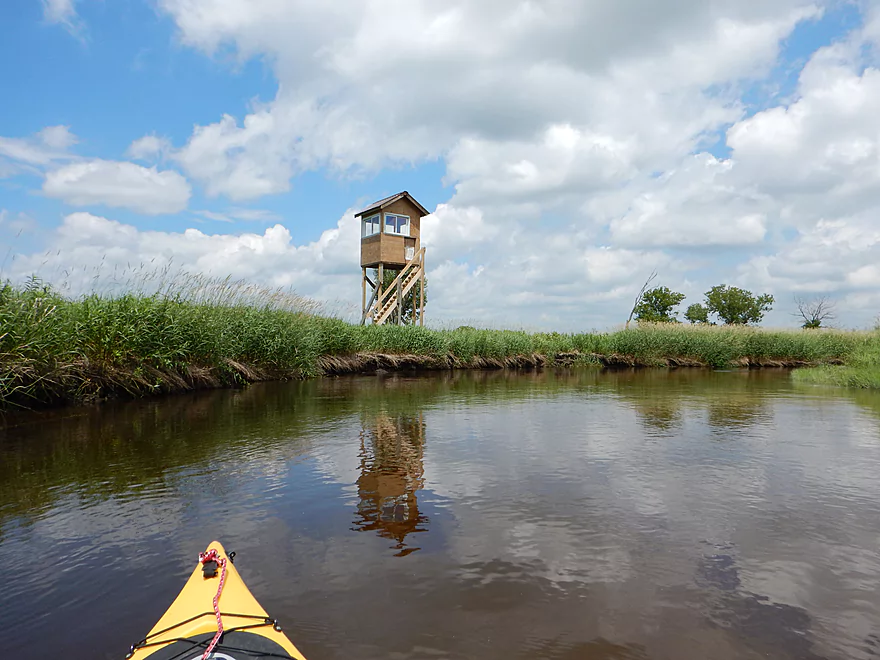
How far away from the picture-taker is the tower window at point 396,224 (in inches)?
1089

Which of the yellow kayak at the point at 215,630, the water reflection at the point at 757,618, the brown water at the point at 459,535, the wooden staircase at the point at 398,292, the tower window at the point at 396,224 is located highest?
the tower window at the point at 396,224

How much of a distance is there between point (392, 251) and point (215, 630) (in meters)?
26.0

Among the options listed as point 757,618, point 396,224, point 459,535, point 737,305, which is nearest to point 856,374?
point 757,618

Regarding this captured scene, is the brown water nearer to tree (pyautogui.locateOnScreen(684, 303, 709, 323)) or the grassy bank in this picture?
the grassy bank

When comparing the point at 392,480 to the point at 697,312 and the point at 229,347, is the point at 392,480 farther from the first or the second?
the point at 697,312

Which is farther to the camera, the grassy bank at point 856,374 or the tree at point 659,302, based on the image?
the tree at point 659,302

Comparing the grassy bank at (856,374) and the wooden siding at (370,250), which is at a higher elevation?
the wooden siding at (370,250)

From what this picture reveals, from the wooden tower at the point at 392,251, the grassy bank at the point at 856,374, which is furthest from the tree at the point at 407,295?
the grassy bank at the point at 856,374

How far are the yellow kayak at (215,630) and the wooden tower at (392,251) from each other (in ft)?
78.6

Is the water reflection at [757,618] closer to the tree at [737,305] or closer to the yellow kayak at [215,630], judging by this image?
the yellow kayak at [215,630]

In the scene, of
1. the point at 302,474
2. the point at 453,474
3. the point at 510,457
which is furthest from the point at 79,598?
the point at 510,457

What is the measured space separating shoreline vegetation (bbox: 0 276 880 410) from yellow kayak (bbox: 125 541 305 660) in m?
6.38

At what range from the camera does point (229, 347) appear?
12.2m

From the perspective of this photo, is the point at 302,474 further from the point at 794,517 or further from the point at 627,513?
the point at 794,517
